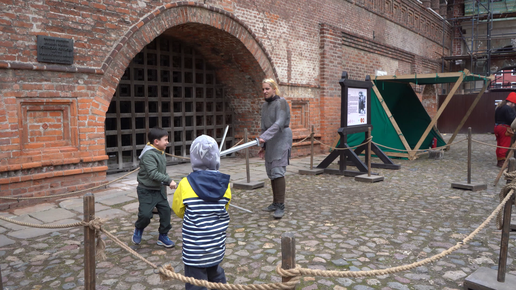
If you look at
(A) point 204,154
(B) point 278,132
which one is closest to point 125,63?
(B) point 278,132

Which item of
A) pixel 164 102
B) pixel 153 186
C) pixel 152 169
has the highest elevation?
pixel 164 102

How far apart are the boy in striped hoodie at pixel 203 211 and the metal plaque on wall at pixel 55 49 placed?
3.91 m

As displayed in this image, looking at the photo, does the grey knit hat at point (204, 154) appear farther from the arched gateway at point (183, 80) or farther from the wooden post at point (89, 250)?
the arched gateway at point (183, 80)

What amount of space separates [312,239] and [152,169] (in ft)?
5.36

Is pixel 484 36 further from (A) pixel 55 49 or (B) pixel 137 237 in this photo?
(B) pixel 137 237

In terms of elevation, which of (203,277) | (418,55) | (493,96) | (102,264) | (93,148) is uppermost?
(418,55)

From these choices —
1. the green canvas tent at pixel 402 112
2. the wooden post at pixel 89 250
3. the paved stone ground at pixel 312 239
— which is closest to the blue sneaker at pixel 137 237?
the paved stone ground at pixel 312 239

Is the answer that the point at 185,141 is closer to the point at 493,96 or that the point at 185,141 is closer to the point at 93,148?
the point at 93,148

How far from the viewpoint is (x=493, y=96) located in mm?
18281

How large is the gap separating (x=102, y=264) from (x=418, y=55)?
55.6 ft

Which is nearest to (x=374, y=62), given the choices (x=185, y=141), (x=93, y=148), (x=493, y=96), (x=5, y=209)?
(x=185, y=141)

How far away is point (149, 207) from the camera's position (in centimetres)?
357

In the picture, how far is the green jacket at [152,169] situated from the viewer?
347cm

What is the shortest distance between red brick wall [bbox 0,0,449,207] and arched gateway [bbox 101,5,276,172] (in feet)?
0.11
